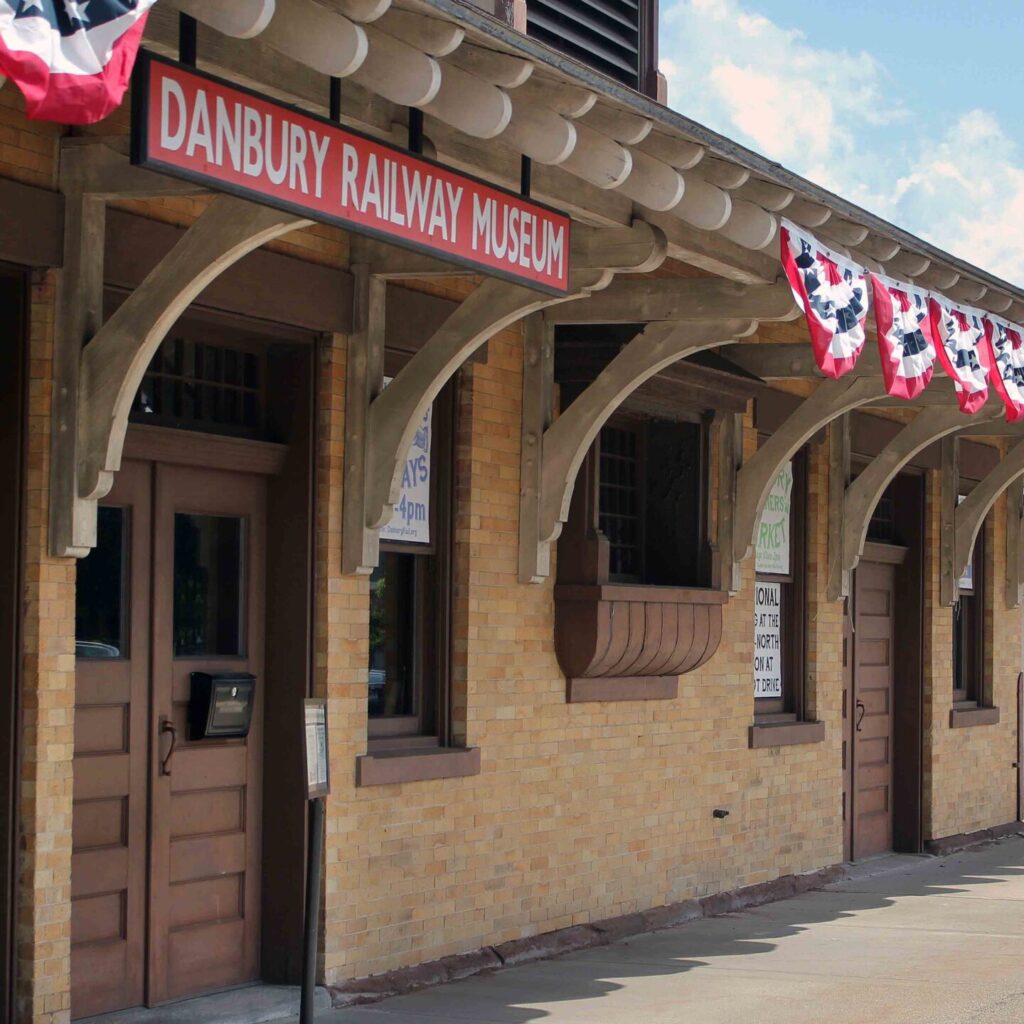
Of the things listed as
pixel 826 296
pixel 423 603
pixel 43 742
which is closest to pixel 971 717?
pixel 423 603

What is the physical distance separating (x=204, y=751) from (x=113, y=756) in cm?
54

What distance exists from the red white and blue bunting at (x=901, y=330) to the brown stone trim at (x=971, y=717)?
4.32 meters

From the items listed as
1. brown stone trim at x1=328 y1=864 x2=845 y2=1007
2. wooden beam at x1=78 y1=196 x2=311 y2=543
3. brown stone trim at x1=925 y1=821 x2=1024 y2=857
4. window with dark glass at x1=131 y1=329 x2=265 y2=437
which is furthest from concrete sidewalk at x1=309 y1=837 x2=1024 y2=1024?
wooden beam at x1=78 y1=196 x2=311 y2=543

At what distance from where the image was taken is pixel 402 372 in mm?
7590

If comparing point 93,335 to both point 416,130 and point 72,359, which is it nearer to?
point 72,359

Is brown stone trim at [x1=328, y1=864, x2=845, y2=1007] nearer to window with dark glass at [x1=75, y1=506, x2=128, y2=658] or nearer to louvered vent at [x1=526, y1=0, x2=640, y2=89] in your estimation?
window with dark glass at [x1=75, y1=506, x2=128, y2=658]

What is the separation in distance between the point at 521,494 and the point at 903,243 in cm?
214

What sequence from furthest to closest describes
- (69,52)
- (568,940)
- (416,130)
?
(568,940) → (416,130) → (69,52)

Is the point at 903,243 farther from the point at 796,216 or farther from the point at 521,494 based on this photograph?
the point at 521,494

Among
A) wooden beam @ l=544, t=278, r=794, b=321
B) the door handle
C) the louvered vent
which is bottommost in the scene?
the door handle

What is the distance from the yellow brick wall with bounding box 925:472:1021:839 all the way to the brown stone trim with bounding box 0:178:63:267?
9.04 meters

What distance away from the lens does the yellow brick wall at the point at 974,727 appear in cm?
1377

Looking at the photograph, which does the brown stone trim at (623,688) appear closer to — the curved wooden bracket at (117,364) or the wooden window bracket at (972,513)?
the curved wooden bracket at (117,364)

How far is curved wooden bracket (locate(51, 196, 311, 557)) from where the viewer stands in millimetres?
5891
